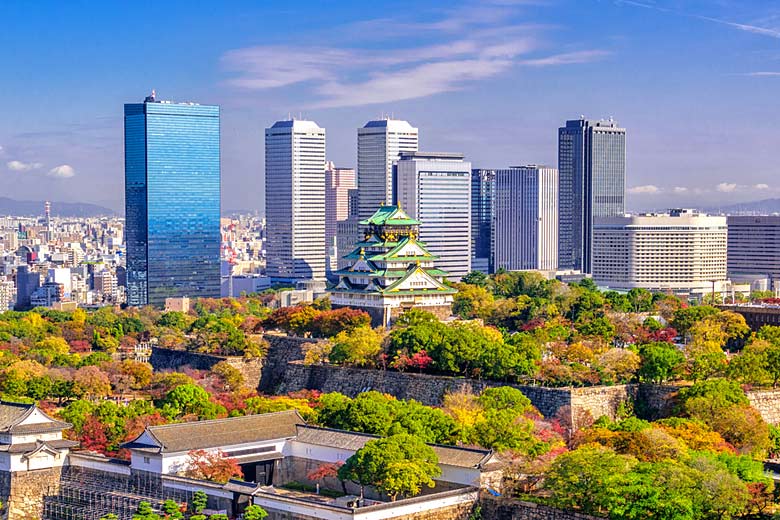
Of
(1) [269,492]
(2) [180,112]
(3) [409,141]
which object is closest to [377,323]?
(1) [269,492]

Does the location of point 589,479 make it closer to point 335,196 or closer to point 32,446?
point 32,446

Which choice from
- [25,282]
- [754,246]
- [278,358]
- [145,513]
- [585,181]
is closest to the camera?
[145,513]

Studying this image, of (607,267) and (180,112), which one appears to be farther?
(180,112)

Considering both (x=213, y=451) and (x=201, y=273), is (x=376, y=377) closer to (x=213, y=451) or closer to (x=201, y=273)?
(x=213, y=451)

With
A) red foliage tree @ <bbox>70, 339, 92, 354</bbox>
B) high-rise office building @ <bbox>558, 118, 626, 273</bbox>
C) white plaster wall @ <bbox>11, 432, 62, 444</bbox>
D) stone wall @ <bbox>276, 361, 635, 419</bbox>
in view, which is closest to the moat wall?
stone wall @ <bbox>276, 361, 635, 419</bbox>

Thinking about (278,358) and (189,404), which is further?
(278,358)

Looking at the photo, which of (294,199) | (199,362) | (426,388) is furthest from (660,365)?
(294,199)
